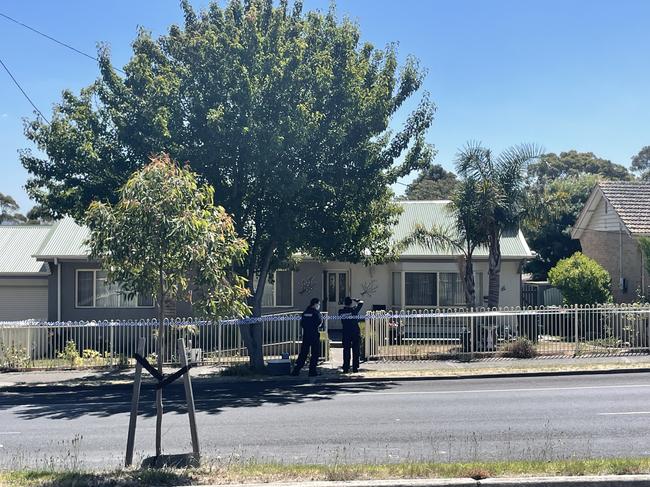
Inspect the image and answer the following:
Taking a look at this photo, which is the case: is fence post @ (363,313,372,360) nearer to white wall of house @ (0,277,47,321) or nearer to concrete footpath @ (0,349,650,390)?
concrete footpath @ (0,349,650,390)

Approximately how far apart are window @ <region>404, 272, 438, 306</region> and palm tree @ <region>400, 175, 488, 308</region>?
3.34m

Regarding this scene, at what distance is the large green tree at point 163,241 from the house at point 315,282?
15.6 m

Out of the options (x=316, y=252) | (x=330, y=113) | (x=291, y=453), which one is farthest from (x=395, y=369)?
(x=291, y=453)

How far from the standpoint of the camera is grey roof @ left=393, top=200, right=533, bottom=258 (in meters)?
25.1

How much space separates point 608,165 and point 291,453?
62302 millimetres

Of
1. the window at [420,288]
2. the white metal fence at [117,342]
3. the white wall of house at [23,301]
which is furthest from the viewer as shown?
the window at [420,288]

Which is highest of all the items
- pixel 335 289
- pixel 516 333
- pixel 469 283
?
pixel 469 283

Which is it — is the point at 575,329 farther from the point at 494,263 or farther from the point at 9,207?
the point at 9,207

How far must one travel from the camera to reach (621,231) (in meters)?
26.8

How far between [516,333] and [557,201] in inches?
170

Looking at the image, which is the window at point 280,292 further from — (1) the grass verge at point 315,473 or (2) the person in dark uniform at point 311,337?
(1) the grass verge at point 315,473

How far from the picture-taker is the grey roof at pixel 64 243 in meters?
23.7

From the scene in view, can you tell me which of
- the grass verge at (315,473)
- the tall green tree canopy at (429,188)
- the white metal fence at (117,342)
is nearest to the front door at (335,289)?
the white metal fence at (117,342)

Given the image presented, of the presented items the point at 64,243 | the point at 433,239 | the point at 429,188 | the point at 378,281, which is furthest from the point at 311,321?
the point at 429,188
